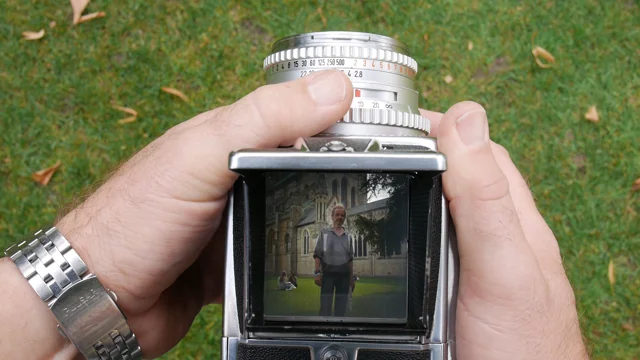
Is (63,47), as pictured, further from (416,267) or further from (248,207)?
(416,267)

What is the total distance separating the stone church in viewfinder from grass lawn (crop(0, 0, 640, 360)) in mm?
1397

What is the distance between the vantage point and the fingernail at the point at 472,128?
3.40ft

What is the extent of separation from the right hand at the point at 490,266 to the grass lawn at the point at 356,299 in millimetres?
163

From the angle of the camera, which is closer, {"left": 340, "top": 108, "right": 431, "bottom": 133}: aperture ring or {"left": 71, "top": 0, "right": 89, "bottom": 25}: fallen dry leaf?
{"left": 340, "top": 108, "right": 431, "bottom": 133}: aperture ring

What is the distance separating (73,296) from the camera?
1.09 m

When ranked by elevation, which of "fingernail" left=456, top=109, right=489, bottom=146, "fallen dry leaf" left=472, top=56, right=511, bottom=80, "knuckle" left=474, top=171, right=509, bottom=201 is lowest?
Answer: "knuckle" left=474, top=171, right=509, bottom=201

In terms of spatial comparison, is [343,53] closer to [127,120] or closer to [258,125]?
[258,125]

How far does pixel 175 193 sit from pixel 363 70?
40cm

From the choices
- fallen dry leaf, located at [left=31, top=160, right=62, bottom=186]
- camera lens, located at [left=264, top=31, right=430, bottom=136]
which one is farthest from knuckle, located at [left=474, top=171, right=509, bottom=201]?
fallen dry leaf, located at [left=31, top=160, right=62, bottom=186]

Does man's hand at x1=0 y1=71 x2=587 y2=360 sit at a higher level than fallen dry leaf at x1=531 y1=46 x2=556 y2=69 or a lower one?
lower

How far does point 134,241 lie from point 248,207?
13.5 inches

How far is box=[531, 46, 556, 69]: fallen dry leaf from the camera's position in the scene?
2.26 m

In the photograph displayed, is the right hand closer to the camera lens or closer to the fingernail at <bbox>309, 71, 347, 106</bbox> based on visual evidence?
the camera lens

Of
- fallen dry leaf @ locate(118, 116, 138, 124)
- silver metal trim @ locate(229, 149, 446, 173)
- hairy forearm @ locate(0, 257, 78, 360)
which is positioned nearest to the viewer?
silver metal trim @ locate(229, 149, 446, 173)
